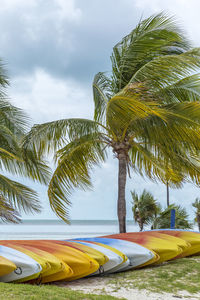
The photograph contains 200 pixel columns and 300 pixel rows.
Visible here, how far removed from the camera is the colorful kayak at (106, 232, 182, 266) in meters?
6.63

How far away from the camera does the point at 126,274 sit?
5973mm

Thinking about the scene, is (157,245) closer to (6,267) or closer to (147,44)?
(6,267)

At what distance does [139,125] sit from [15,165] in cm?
351

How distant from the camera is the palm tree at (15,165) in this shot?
8016 mm

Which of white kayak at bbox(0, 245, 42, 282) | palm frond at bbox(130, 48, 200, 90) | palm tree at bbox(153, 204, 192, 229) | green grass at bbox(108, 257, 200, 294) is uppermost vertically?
palm frond at bbox(130, 48, 200, 90)

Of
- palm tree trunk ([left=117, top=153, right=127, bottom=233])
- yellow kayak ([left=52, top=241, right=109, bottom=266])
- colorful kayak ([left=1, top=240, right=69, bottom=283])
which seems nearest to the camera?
colorful kayak ([left=1, top=240, right=69, bottom=283])

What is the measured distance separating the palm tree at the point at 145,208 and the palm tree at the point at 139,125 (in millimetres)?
4647

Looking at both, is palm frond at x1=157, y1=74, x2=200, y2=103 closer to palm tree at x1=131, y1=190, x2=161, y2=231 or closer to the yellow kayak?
the yellow kayak

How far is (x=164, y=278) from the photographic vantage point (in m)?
5.64

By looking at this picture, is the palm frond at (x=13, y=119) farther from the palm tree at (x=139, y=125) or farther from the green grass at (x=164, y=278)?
the green grass at (x=164, y=278)

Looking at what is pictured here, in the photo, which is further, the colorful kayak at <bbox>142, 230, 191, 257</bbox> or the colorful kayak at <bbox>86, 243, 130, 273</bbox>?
the colorful kayak at <bbox>142, 230, 191, 257</bbox>

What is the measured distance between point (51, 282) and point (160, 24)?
6818 millimetres

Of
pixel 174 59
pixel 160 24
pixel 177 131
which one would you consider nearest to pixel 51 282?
pixel 177 131

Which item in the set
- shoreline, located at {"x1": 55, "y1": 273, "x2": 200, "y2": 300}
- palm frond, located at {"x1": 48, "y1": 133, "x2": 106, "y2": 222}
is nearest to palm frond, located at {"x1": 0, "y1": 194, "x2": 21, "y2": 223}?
palm frond, located at {"x1": 48, "y1": 133, "x2": 106, "y2": 222}
